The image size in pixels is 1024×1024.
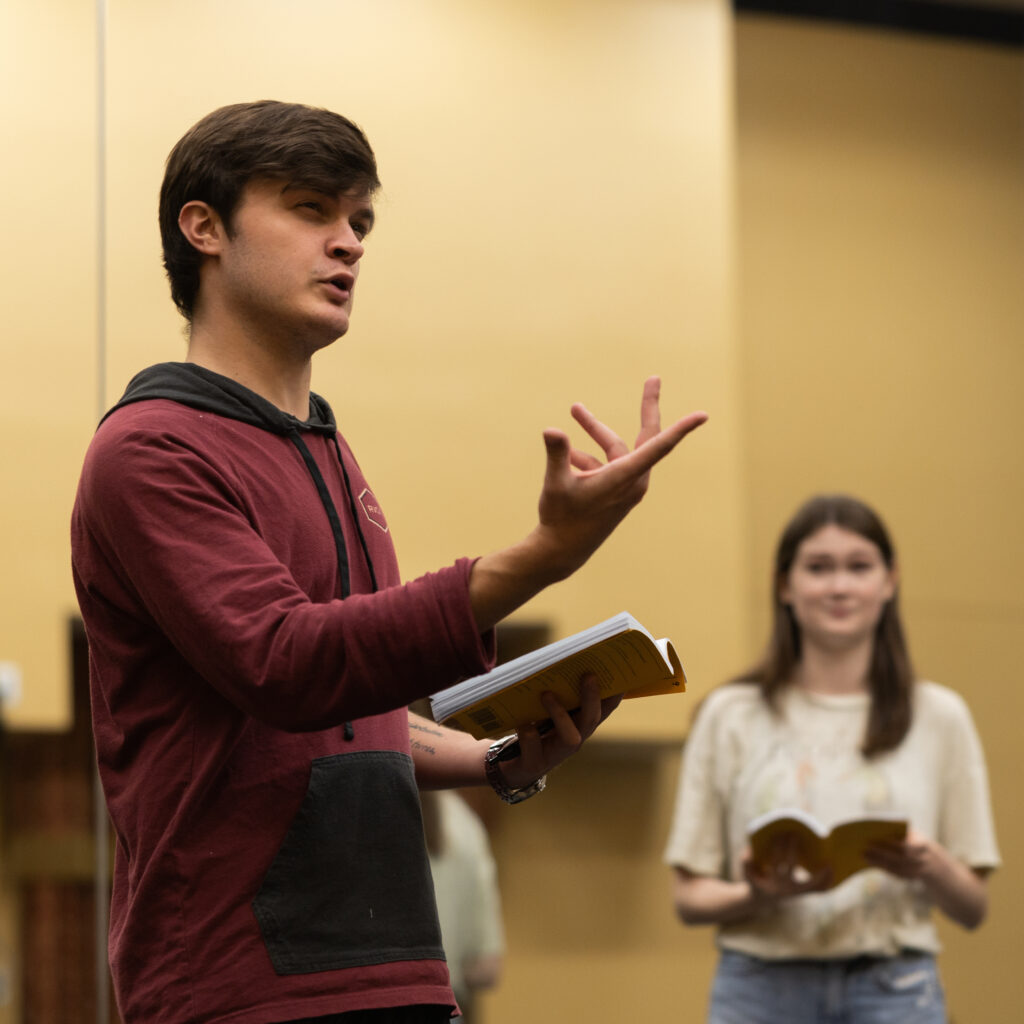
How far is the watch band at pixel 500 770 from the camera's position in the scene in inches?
59.6

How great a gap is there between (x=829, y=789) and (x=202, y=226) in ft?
6.17

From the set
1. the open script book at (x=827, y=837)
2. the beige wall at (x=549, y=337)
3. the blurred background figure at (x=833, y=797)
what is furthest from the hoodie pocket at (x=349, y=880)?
the beige wall at (x=549, y=337)

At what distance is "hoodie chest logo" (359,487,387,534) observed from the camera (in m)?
1.46

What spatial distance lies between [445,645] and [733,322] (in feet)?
9.62

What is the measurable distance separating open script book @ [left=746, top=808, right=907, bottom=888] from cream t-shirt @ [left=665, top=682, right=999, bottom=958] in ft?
0.49

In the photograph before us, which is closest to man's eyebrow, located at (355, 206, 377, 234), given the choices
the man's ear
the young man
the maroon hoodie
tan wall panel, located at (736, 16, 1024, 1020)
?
the young man

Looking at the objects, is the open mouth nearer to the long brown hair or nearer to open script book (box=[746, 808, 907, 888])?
open script book (box=[746, 808, 907, 888])

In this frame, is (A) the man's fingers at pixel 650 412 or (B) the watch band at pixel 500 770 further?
(B) the watch band at pixel 500 770

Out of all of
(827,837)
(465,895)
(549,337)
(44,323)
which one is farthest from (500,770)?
(549,337)

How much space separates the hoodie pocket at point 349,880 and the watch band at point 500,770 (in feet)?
0.64

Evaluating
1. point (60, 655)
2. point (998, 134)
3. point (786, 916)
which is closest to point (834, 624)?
point (786, 916)

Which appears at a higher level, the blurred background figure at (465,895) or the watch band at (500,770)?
the watch band at (500,770)

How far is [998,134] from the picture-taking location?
4.74 m

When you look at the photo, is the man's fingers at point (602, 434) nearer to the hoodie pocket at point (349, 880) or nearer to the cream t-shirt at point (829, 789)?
the hoodie pocket at point (349, 880)
